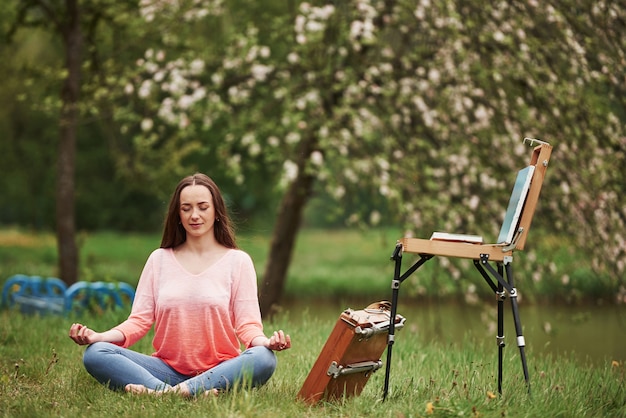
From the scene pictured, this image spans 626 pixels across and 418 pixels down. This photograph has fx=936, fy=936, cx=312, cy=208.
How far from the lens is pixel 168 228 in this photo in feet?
15.1

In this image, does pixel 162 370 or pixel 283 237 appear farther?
pixel 283 237

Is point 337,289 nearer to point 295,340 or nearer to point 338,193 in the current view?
point 338,193

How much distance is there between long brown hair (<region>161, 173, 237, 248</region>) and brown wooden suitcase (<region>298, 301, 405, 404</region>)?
30.3 inches

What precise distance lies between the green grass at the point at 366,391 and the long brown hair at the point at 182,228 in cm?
76

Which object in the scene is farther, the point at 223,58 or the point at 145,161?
the point at 145,161

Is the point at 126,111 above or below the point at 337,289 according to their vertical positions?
above

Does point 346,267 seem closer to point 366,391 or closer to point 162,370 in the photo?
point 366,391

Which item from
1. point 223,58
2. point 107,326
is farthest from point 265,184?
point 107,326

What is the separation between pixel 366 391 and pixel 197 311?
37.6 inches

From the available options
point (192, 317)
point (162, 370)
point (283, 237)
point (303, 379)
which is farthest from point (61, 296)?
point (192, 317)

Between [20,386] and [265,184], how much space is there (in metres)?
13.5

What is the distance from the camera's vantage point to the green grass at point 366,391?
13.0 feet

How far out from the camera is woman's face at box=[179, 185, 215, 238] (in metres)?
4.48

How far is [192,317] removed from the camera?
441cm
